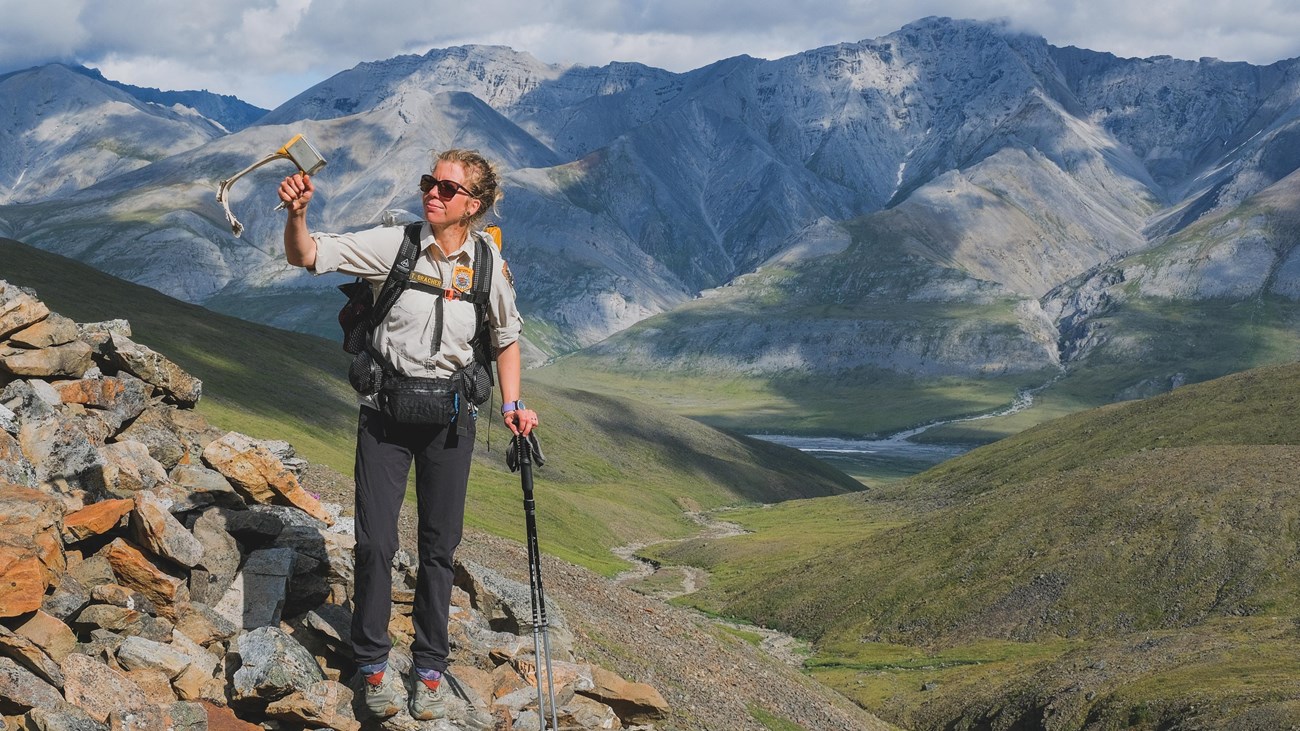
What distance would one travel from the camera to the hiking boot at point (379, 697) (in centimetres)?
1356

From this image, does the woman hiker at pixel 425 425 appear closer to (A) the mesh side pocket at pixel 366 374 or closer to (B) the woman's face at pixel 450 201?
(B) the woman's face at pixel 450 201

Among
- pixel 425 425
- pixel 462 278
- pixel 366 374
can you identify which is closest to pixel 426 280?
pixel 462 278

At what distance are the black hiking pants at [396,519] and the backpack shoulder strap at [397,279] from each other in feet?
3.91

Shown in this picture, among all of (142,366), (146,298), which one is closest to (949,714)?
(142,366)

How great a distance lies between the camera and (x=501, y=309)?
1380 cm

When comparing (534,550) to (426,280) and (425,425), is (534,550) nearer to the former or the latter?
(425,425)

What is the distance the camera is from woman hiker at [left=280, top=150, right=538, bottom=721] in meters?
13.1

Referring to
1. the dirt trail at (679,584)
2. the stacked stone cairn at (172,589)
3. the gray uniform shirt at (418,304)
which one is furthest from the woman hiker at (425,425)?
the dirt trail at (679,584)

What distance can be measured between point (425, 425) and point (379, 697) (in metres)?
3.44

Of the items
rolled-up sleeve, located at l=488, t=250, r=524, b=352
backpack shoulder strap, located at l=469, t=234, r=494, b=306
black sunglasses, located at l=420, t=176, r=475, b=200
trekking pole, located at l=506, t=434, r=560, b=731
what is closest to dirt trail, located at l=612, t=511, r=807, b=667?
trekking pole, located at l=506, t=434, r=560, b=731

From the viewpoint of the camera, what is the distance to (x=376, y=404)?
1316 centimetres

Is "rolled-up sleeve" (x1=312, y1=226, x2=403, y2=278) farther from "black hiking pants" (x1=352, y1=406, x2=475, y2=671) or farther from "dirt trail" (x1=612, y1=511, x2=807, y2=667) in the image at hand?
"dirt trail" (x1=612, y1=511, x2=807, y2=667)

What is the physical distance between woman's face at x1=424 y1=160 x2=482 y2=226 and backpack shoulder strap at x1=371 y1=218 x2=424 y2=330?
307mm

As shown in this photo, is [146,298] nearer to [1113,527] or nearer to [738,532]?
[738,532]
